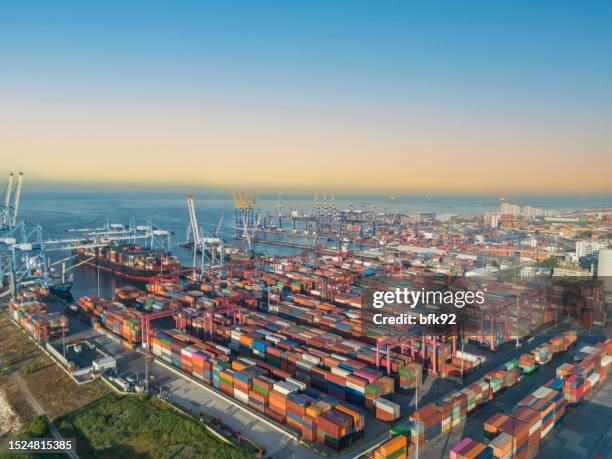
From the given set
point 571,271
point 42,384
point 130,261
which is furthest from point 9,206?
point 571,271

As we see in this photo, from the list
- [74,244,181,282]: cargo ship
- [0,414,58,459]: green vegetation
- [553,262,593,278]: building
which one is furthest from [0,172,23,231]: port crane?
[553,262,593,278]: building

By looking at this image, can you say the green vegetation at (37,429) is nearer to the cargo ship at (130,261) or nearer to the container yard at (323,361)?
the container yard at (323,361)

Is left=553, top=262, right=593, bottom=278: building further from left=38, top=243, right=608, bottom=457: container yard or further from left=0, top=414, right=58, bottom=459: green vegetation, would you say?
left=0, top=414, right=58, bottom=459: green vegetation

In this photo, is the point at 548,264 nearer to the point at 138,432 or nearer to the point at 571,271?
the point at 571,271

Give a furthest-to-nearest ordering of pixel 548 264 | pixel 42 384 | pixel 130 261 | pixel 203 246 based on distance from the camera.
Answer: pixel 203 246 → pixel 548 264 → pixel 130 261 → pixel 42 384

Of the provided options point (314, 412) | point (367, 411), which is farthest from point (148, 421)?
point (367, 411)

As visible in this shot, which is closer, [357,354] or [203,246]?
[357,354]
